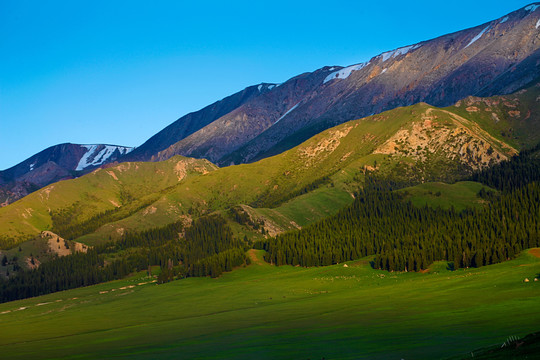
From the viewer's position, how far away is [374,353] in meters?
49.1

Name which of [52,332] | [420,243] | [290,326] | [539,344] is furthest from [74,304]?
[539,344]

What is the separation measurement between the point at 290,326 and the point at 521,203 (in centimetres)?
15176

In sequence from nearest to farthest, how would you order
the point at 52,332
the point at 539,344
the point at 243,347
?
the point at 539,344
the point at 243,347
the point at 52,332

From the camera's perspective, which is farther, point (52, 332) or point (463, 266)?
point (463, 266)

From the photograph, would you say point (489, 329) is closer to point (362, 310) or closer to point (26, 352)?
point (362, 310)

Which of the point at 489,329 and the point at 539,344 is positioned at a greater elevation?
the point at 539,344

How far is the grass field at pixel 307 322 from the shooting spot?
53.2 meters

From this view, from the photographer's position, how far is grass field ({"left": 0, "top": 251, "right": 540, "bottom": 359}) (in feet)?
174

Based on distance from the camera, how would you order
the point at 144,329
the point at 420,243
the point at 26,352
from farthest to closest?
the point at 420,243 → the point at 144,329 → the point at 26,352

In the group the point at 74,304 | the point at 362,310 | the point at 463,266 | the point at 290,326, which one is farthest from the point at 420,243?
the point at 74,304

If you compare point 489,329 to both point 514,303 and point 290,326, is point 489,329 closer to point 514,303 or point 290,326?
point 514,303

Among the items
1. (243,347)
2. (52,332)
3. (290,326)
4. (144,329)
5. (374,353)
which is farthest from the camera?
(52,332)

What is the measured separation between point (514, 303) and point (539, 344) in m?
33.4

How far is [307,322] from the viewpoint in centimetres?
7594
